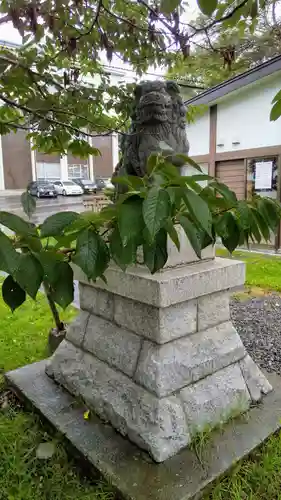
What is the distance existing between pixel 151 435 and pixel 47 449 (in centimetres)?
56

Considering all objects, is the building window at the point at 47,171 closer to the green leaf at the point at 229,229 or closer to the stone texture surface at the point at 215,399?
the stone texture surface at the point at 215,399

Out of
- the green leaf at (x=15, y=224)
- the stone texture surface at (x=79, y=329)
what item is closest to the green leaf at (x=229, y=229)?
the green leaf at (x=15, y=224)

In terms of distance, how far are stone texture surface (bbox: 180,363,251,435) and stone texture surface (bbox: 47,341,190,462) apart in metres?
0.06

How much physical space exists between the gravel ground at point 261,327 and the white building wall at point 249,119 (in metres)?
3.91

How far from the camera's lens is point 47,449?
1610 millimetres

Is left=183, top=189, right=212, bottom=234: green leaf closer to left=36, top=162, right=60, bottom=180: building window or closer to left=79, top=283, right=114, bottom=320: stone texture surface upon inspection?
left=79, top=283, right=114, bottom=320: stone texture surface

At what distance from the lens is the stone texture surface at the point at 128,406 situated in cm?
143

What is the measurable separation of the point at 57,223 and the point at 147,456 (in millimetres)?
1149

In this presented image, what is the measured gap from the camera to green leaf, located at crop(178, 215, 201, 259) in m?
0.79

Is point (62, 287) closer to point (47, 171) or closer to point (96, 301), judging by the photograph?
point (96, 301)

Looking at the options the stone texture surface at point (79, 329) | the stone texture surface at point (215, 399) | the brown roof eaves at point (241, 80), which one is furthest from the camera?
the brown roof eaves at point (241, 80)

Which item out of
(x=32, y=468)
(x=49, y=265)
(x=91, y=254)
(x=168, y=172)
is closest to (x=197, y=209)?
(x=168, y=172)

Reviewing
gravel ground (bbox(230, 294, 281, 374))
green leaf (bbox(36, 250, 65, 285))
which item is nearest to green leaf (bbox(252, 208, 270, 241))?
green leaf (bbox(36, 250, 65, 285))

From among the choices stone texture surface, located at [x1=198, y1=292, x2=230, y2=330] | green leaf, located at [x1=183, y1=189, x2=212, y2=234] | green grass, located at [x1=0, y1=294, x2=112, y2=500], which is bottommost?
green grass, located at [x1=0, y1=294, x2=112, y2=500]
